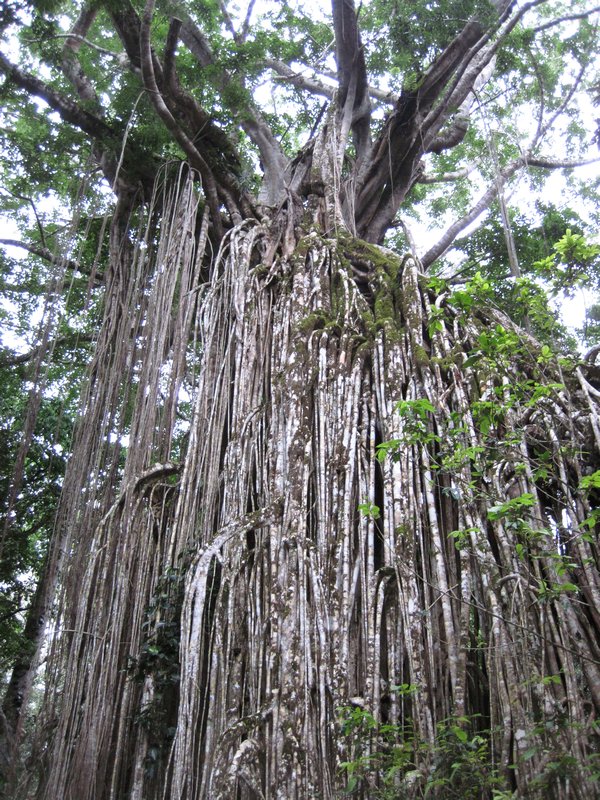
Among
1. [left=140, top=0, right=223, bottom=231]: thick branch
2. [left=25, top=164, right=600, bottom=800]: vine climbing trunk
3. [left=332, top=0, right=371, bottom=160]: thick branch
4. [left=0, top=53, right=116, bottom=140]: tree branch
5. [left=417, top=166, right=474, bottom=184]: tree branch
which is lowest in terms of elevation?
[left=25, top=164, right=600, bottom=800]: vine climbing trunk

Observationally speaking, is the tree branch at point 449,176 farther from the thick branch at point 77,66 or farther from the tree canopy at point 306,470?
the thick branch at point 77,66

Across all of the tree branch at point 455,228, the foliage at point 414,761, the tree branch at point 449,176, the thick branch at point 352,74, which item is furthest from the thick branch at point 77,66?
the foliage at point 414,761

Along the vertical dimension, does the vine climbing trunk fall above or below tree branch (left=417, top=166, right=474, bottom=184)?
below

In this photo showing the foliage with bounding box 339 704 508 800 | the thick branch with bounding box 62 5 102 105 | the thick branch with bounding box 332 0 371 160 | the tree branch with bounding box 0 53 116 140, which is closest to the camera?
the foliage with bounding box 339 704 508 800

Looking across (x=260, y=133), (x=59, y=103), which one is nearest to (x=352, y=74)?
(x=260, y=133)

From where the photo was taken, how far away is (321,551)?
2992mm

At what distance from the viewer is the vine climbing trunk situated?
2.45 meters

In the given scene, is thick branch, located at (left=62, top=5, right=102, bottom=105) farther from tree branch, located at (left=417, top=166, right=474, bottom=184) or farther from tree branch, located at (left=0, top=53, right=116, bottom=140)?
tree branch, located at (left=417, top=166, right=474, bottom=184)

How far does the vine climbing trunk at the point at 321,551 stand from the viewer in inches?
96.6

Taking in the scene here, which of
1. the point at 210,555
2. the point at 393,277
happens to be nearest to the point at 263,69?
the point at 393,277

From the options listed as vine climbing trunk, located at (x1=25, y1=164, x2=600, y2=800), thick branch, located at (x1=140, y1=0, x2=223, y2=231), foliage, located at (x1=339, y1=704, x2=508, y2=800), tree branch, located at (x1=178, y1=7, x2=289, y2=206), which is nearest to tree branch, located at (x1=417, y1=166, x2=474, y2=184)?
tree branch, located at (x1=178, y1=7, x2=289, y2=206)

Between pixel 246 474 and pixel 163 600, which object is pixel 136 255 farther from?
pixel 163 600

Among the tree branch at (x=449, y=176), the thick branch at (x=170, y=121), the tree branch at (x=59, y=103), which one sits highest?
the tree branch at (x=449, y=176)

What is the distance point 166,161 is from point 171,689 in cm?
354
